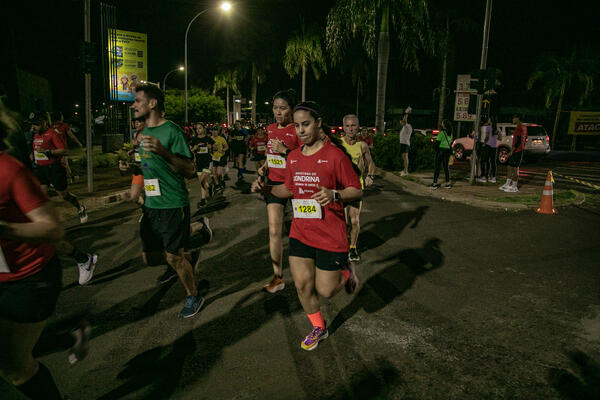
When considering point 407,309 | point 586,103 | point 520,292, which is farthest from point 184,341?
point 586,103

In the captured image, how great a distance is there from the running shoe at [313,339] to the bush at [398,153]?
14.6m

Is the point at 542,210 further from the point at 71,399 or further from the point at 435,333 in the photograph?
the point at 71,399

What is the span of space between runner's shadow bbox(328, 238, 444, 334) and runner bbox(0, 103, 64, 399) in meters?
2.31

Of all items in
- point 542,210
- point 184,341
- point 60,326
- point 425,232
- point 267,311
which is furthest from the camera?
point 542,210

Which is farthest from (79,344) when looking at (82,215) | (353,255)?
(82,215)

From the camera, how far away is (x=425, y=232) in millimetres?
7480

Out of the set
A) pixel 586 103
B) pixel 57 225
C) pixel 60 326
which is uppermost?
pixel 586 103

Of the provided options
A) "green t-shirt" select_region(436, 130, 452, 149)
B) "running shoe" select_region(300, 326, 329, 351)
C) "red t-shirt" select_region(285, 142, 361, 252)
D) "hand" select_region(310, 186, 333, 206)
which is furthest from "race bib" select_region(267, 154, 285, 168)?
"green t-shirt" select_region(436, 130, 452, 149)

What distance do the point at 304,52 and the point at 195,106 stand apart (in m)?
27.1

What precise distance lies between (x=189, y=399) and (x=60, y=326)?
1.80 m

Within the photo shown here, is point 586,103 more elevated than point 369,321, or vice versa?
point 586,103

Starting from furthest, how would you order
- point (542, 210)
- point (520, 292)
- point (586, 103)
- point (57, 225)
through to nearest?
1. point (586, 103)
2. point (542, 210)
3. point (520, 292)
4. point (57, 225)

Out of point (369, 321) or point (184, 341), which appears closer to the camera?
point (184, 341)

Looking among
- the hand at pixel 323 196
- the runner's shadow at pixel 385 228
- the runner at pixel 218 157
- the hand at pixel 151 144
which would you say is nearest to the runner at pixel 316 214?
the hand at pixel 323 196
